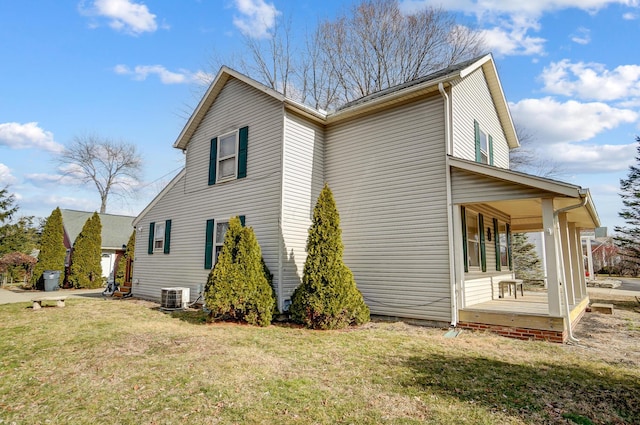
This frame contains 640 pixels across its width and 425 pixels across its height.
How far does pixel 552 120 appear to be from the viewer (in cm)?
1995

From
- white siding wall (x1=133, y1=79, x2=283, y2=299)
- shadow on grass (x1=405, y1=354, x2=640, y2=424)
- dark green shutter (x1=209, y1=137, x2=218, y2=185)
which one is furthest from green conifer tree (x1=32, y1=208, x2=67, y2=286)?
shadow on grass (x1=405, y1=354, x2=640, y2=424)

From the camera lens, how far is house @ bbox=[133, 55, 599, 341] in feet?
24.3

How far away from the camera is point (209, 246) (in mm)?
10602

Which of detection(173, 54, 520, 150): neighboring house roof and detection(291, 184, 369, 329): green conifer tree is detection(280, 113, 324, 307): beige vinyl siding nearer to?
detection(173, 54, 520, 150): neighboring house roof

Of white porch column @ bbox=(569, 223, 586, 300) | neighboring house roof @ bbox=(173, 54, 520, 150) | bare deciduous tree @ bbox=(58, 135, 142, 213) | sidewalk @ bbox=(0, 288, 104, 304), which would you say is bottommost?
sidewalk @ bbox=(0, 288, 104, 304)

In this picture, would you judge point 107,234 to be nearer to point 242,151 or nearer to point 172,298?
point 172,298

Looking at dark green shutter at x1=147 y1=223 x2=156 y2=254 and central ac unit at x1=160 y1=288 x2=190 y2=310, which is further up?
dark green shutter at x1=147 y1=223 x2=156 y2=254

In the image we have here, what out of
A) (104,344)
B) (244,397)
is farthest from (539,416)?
(104,344)

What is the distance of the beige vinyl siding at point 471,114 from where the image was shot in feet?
28.1

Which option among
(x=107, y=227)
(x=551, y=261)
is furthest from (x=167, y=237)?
(x=107, y=227)

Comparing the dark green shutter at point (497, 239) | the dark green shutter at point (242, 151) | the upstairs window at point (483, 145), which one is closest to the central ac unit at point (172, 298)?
the dark green shutter at point (242, 151)

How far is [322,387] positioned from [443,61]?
67.4 ft

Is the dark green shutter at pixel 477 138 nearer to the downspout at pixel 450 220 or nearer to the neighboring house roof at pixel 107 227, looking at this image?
the downspout at pixel 450 220

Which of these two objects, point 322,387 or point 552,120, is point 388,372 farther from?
point 552,120
